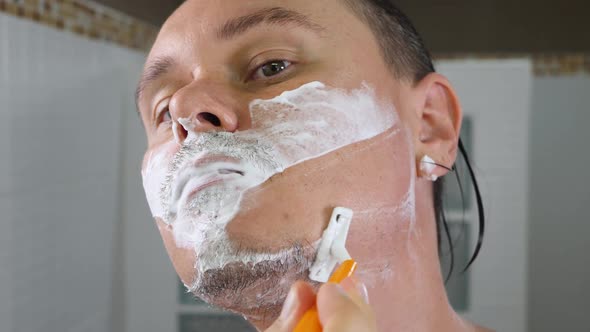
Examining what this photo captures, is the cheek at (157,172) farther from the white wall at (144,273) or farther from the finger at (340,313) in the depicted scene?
the white wall at (144,273)

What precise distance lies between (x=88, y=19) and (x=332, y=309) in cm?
123

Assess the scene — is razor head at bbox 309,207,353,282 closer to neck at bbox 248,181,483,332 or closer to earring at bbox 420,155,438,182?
neck at bbox 248,181,483,332

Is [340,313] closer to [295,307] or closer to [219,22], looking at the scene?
[295,307]

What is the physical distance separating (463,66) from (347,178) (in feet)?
3.62

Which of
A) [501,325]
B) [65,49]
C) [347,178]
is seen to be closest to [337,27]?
[347,178]

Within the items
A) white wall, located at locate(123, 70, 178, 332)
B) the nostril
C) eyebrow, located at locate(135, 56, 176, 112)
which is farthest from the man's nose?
white wall, located at locate(123, 70, 178, 332)

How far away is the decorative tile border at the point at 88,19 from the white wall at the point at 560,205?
148 centimetres

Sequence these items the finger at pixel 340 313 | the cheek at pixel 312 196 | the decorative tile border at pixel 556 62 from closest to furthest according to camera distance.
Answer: the finger at pixel 340 313 < the cheek at pixel 312 196 < the decorative tile border at pixel 556 62

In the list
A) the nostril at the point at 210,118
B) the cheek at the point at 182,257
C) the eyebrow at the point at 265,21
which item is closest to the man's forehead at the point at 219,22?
the eyebrow at the point at 265,21

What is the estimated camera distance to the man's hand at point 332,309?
16.9 inches

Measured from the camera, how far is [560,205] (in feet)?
6.86

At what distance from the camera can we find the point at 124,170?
1.58m

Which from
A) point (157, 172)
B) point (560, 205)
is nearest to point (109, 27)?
point (157, 172)

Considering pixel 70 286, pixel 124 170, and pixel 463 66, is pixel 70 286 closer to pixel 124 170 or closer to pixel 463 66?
pixel 124 170
